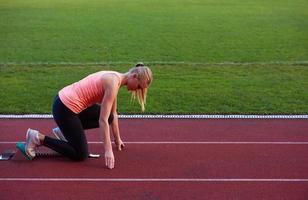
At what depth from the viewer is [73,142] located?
7.16m

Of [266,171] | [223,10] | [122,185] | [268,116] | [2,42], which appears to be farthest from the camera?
[223,10]

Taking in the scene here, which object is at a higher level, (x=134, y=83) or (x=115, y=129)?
(x=134, y=83)

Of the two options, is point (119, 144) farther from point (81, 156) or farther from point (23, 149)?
point (23, 149)

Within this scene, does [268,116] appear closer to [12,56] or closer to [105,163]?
[105,163]

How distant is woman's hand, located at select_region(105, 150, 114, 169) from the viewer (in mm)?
6859

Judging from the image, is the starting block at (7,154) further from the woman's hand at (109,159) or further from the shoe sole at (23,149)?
the woman's hand at (109,159)

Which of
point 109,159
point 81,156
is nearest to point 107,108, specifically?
point 109,159

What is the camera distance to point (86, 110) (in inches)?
291

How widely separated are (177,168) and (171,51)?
9917mm

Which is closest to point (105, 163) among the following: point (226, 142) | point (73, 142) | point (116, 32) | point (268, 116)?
point (73, 142)

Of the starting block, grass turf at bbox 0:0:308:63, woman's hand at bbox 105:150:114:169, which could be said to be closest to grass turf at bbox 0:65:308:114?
grass turf at bbox 0:0:308:63

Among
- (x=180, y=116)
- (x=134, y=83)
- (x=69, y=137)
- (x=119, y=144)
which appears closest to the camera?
(x=134, y=83)

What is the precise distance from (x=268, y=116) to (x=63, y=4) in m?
21.7

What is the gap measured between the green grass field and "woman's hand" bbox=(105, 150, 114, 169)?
317 centimetres
